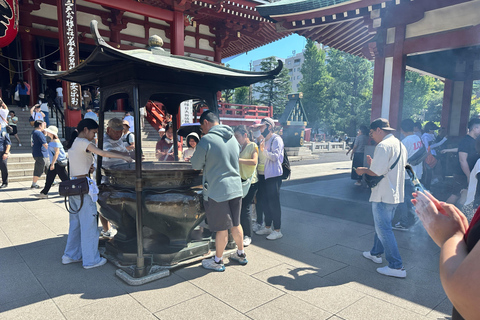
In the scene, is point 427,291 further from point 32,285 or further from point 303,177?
point 303,177

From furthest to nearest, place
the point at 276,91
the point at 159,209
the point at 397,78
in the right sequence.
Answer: the point at 276,91 < the point at 397,78 < the point at 159,209

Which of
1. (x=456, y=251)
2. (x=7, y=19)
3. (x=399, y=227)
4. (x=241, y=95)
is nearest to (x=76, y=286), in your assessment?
(x=456, y=251)

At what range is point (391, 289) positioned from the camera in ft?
9.76

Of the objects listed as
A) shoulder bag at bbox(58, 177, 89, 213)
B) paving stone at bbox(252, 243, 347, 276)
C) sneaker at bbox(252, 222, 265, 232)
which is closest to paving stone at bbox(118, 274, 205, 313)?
shoulder bag at bbox(58, 177, 89, 213)

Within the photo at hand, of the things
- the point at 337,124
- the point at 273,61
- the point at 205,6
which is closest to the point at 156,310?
the point at 205,6

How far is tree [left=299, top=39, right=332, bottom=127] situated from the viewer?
3531 cm

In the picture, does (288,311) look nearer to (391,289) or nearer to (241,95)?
(391,289)

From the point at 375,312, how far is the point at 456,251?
1.99 metres

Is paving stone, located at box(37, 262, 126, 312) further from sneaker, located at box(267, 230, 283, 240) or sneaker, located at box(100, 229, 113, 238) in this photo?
sneaker, located at box(267, 230, 283, 240)

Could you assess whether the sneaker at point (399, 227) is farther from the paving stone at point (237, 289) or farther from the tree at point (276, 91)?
the tree at point (276, 91)

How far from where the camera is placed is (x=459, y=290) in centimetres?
84

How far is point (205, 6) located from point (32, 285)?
1034 centimetres

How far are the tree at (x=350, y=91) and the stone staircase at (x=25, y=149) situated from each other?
23.8 meters

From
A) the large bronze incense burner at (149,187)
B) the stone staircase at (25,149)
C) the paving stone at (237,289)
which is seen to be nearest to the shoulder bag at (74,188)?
the large bronze incense burner at (149,187)
